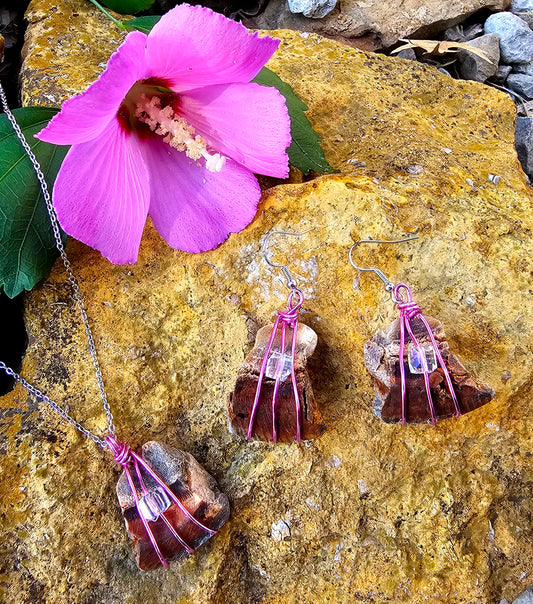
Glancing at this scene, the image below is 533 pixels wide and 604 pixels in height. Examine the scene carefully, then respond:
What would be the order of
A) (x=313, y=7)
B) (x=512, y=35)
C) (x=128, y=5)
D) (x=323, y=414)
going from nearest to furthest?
1. (x=323, y=414)
2. (x=128, y=5)
3. (x=313, y=7)
4. (x=512, y=35)

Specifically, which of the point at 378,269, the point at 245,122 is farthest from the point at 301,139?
the point at 378,269

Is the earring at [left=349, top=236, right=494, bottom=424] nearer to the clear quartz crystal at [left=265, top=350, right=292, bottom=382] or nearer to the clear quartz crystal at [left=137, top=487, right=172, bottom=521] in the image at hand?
the clear quartz crystal at [left=265, top=350, right=292, bottom=382]

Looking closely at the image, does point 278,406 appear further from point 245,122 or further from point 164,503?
point 245,122

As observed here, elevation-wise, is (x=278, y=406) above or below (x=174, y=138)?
below

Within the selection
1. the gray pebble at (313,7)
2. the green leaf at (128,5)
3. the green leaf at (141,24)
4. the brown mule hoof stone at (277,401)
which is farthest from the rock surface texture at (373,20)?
the brown mule hoof stone at (277,401)

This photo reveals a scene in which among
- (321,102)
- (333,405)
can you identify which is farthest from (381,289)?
(321,102)

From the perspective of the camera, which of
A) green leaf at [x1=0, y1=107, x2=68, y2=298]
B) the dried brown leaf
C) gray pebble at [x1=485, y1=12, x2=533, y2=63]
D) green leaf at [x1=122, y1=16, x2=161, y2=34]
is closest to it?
green leaf at [x1=0, y1=107, x2=68, y2=298]

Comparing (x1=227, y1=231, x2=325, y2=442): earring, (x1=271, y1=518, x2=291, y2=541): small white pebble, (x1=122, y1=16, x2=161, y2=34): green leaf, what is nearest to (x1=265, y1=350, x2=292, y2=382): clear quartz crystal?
(x1=227, y1=231, x2=325, y2=442): earring
